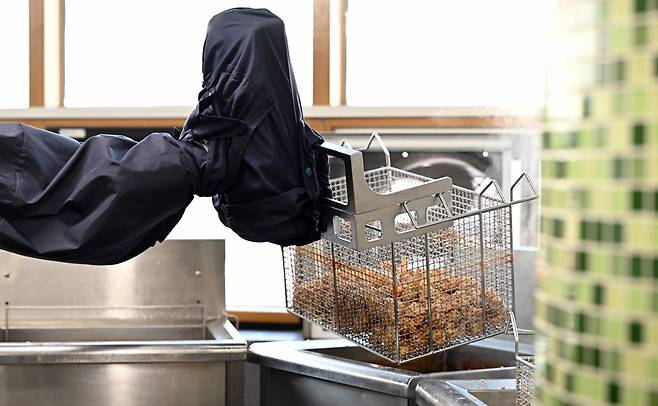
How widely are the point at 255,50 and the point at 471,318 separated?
0.64 meters

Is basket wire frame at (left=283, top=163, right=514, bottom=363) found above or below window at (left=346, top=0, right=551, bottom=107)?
below

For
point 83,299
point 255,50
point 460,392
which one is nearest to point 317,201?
point 255,50

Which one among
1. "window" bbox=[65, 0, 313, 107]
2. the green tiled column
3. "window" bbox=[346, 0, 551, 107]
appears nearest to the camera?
the green tiled column

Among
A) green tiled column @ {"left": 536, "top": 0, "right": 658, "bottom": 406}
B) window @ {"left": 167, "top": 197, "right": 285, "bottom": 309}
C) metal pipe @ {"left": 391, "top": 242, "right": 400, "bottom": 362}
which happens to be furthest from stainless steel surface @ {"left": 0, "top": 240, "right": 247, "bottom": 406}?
green tiled column @ {"left": 536, "top": 0, "right": 658, "bottom": 406}

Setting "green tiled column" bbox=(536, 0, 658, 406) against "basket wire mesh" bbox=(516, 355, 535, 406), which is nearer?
"green tiled column" bbox=(536, 0, 658, 406)

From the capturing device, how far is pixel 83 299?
2.32 metres

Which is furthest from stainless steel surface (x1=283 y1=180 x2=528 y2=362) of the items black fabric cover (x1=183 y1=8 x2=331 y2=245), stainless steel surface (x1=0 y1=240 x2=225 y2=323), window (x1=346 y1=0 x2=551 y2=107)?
window (x1=346 y1=0 x2=551 y2=107)

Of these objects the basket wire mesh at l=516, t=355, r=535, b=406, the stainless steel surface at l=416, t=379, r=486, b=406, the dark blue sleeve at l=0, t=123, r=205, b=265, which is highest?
the dark blue sleeve at l=0, t=123, r=205, b=265

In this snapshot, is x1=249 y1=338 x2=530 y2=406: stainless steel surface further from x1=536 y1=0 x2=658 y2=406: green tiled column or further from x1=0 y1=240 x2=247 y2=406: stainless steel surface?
x1=536 y1=0 x2=658 y2=406: green tiled column

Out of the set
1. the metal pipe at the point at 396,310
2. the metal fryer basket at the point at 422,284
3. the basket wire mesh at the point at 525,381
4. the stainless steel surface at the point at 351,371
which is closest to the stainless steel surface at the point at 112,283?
the stainless steel surface at the point at 351,371

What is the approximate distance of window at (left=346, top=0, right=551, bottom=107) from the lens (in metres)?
2.57

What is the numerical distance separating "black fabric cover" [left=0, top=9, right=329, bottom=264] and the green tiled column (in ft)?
3.59

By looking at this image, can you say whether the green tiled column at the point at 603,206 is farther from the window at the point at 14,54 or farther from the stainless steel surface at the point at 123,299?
the window at the point at 14,54

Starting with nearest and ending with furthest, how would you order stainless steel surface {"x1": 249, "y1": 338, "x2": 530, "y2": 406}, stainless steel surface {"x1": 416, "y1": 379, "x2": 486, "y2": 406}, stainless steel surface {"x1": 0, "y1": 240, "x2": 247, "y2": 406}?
stainless steel surface {"x1": 416, "y1": 379, "x2": 486, "y2": 406}, stainless steel surface {"x1": 249, "y1": 338, "x2": 530, "y2": 406}, stainless steel surface {"x1": 0, "y1": 240, "x2": 247, "y2": 406}
